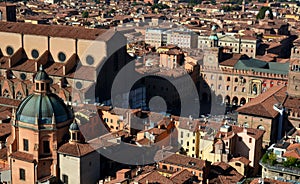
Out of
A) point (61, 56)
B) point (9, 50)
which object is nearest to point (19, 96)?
point (61, 56)

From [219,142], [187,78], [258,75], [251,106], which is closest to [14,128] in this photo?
[219,142]

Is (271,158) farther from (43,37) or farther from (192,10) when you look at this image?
(192,10)

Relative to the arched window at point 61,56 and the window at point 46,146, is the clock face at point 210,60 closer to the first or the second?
the arched window at point 61,56

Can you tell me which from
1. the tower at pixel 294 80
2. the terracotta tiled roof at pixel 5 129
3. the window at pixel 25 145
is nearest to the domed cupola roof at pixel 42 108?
the window at pixel 25 145

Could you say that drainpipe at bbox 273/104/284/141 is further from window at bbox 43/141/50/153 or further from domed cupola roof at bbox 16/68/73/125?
window at bbox 43/141/50/153

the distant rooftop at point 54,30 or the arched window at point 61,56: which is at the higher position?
the distant rooftop at point 54,30

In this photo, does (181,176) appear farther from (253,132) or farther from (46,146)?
(253,132)
